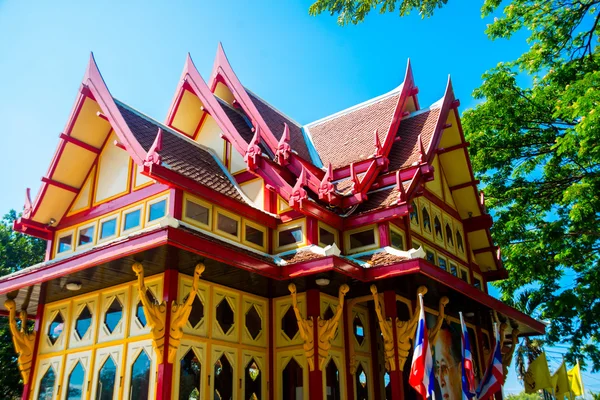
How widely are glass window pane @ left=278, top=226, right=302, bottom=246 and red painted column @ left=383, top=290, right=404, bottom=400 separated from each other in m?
2.41

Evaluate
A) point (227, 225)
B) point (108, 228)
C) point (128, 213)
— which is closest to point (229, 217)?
point (227, 225)

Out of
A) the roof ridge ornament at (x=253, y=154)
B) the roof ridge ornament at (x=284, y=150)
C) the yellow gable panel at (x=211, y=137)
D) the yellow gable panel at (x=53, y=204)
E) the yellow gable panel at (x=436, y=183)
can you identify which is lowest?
the yellow gable panel at (x=53, y=204)

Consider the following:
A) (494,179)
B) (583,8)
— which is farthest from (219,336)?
(494,179)

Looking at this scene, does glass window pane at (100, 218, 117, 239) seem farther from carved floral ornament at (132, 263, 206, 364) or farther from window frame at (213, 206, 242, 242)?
carved floral ornament at (132, 263, 206, 364)

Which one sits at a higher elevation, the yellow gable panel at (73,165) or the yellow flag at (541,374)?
the yellow gable panel at (73,165)

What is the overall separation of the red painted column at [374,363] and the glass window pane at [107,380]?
589 centimetres

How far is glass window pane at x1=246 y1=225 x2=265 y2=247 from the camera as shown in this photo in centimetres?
1284

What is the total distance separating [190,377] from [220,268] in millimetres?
2199

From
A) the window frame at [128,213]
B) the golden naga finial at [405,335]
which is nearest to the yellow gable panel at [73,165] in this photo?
the window frame at [128,213]

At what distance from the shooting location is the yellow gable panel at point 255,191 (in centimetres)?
1396

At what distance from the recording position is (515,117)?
830 inches

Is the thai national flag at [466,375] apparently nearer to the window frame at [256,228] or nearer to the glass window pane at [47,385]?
the window frame at [256,228]

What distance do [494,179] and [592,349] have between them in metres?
8.03

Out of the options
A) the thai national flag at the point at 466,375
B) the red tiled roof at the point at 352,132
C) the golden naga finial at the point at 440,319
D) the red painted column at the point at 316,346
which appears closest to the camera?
the thai national flag at the point at 466,375
